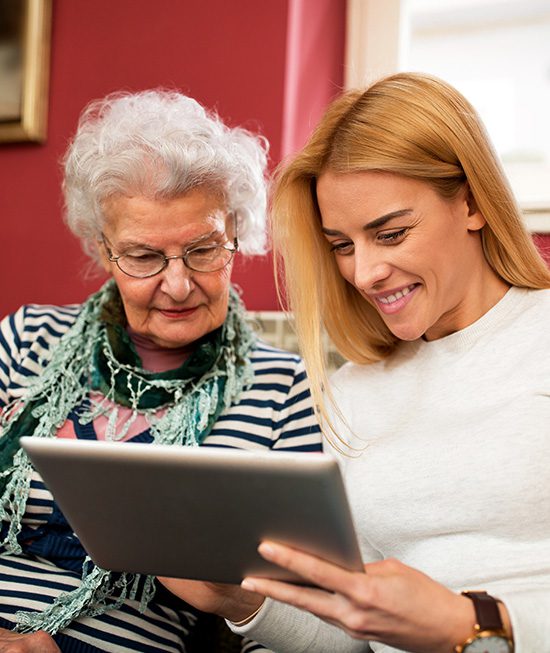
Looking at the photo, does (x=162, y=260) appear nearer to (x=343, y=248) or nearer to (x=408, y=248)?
(x=343, y=248)

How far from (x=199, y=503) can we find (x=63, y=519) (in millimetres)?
692

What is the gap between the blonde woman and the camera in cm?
115

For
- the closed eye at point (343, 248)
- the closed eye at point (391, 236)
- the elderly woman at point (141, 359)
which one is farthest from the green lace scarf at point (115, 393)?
the closed eye at point (391, 236)

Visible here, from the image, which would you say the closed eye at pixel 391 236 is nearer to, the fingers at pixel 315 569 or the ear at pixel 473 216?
the ear at pixel 473 216

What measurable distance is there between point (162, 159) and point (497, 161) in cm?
60

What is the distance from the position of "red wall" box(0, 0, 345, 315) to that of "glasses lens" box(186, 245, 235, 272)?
0.51m

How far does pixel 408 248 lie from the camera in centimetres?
119

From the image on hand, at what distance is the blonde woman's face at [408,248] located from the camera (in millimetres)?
1188

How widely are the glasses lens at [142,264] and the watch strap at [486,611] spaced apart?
0.83 meters

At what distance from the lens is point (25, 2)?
92.1 inches

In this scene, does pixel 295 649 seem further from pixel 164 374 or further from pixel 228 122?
pixel 228 122

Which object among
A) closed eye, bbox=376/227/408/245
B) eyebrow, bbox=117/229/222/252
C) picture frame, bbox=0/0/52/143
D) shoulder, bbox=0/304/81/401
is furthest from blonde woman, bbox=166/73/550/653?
picture frame, bbox=0/0/52/143

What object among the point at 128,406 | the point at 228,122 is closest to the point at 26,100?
the point at 228,122

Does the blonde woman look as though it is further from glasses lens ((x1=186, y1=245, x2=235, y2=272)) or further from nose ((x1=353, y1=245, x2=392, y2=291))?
glasses lens ((x1=186, y1=245, x2=235, y2=272))
